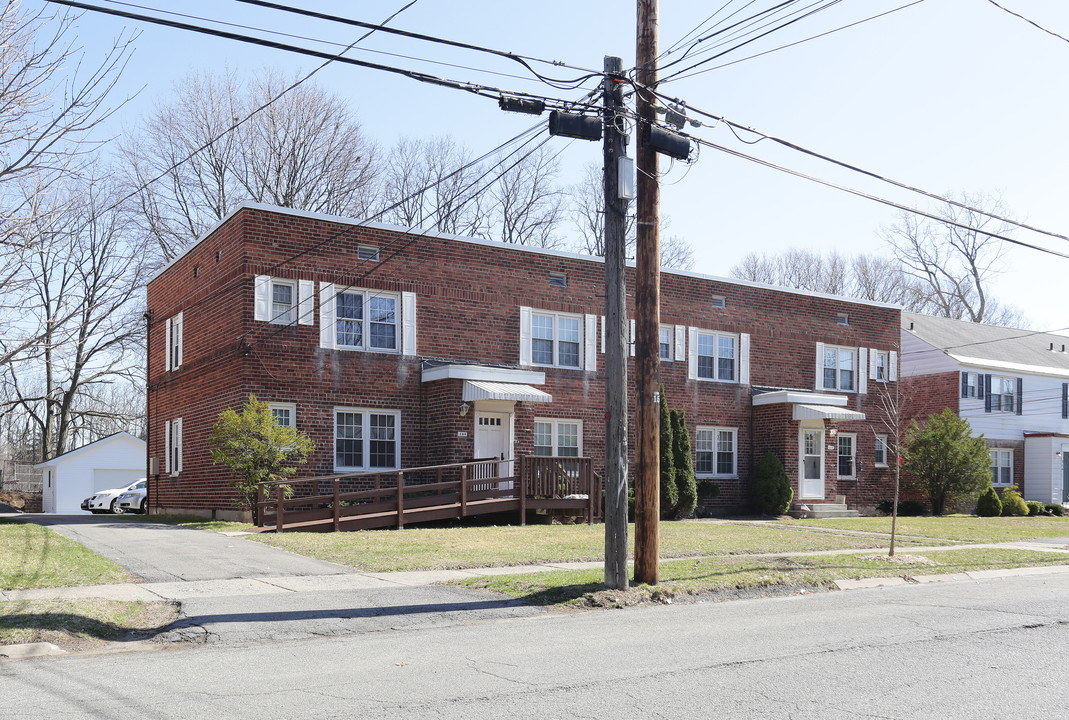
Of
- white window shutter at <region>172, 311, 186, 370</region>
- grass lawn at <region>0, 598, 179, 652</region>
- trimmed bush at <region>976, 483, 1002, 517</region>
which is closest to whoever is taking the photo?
grass lawn at <region>0, 598, 179, 652</region>

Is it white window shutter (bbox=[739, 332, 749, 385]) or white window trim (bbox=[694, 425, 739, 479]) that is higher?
white window shutter (bbox=[739, 332, 749, 385])

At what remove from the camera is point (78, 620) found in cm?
897

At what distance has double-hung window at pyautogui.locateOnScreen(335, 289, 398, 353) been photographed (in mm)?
22812

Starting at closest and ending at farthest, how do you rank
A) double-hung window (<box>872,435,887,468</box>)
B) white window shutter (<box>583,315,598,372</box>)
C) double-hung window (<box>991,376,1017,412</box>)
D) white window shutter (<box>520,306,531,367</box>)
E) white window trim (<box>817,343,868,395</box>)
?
white window shutter (<box>520,306,531,367</box>)
white window shutter (<box>583,315,598,372</box>)
white window trim (<box>817,343,868,395</box>)
double-hung window (<box>872,435,887,468</box>)
double-hung window (<box>991,376,1017,412</box>)

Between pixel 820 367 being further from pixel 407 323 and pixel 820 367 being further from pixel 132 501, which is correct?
pixel 132 501

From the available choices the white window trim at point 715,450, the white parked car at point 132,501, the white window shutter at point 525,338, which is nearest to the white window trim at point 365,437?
the white window shutter at point 525,338

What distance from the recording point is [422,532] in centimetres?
1905

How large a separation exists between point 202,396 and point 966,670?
2033 centimetres

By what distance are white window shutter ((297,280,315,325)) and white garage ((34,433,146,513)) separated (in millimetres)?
25422

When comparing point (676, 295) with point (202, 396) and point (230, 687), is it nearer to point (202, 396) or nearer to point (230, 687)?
point (202, 396)

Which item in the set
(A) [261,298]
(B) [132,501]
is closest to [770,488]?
(A) [261,298]

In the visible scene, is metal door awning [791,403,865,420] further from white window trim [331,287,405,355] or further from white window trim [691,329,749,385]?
white window trim [331,287,405,355]

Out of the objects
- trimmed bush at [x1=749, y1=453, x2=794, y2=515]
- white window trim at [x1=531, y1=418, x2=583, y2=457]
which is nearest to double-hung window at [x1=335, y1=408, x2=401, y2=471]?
white window trim at [x1=531, y1=418, x2=583, y2=457]

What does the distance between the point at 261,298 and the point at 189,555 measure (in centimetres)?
856
